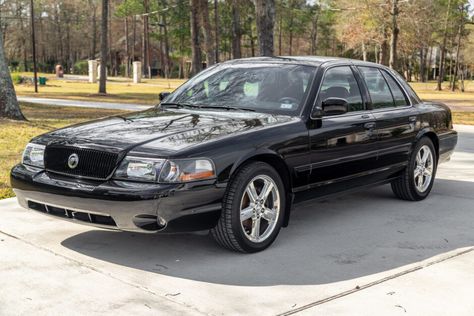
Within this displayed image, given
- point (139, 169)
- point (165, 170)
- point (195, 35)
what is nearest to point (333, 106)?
point (165, 170)

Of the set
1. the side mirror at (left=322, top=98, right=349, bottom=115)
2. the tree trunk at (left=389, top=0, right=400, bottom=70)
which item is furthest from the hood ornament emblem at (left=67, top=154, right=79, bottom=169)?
the tree trunk at (left=389, top=0, right=400, bottom=70)

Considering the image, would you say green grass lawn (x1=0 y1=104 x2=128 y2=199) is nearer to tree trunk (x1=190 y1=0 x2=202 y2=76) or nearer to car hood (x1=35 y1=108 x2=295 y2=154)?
car hood (x1=35 y1=108 x2=295 y2=154)

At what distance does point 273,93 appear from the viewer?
5.67 metres

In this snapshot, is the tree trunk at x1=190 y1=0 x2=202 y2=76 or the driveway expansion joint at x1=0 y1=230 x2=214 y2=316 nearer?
the driveway expansion joint at x1=0 y1=230 x2=214 y2=316

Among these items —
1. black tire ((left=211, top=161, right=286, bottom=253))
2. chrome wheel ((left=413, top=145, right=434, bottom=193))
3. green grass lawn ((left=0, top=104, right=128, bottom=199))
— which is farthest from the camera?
green grass lawn ((left=0, top=104, right=128, bottom=199))

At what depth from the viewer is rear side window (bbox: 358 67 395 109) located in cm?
633

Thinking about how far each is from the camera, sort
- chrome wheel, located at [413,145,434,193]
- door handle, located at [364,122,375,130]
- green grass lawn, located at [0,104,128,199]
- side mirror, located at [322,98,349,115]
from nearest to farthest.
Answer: side mirror, located at [322,98,349,115] < door handle, located at [364,122,375,130] < chrome wheel, located at [413,145,434,193] < green grass lawn, located at [0,104,128,199]

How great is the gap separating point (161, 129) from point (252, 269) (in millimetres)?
1317

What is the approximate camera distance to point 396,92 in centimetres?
680

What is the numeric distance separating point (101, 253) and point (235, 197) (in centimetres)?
118

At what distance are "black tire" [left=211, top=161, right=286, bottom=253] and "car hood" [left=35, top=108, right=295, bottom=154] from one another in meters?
0.33

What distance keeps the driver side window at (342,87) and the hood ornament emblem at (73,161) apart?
7.28 ft

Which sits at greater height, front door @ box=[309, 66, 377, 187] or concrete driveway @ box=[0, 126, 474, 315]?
front door @ box=[309, 66, 377, 187]

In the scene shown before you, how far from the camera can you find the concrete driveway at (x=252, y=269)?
3846 millimetres
